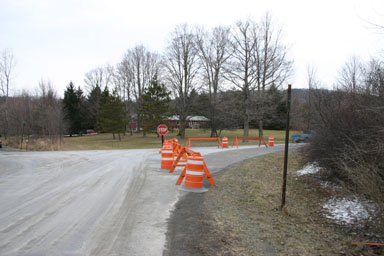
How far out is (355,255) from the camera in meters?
4.69

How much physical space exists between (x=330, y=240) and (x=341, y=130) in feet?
17.0

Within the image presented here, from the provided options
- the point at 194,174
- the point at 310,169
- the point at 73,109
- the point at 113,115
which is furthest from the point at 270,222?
the point at 73,109

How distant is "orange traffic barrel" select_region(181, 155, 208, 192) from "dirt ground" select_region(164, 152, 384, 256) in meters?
0.41

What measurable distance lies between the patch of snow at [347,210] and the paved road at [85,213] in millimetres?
3973

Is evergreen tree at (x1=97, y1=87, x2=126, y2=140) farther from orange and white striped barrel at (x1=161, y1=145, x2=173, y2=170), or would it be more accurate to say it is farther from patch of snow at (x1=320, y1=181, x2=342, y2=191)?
patch of snow at (x1=320, y1=181, x2=342, y2=191)

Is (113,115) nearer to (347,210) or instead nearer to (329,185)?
(329,185)

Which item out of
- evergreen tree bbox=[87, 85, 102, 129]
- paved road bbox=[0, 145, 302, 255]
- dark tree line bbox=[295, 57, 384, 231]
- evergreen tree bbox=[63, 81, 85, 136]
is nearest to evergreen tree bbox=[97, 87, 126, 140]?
evergreen tree bbox=[87, 85, 102, 129]

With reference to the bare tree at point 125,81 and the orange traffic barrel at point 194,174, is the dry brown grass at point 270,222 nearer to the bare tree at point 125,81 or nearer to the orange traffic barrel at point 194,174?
the orange traffic barrel at point 194,174

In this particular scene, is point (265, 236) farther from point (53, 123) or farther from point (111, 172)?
point (53, 123)

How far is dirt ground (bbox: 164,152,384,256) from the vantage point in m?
4.58

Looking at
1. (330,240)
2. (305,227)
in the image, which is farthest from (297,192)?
(330,240)

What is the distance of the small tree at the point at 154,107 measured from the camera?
1588 inches

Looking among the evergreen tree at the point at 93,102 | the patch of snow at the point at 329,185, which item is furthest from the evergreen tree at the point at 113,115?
the patch of snow at the point at 329,185

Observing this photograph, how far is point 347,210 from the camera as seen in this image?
704 cm
